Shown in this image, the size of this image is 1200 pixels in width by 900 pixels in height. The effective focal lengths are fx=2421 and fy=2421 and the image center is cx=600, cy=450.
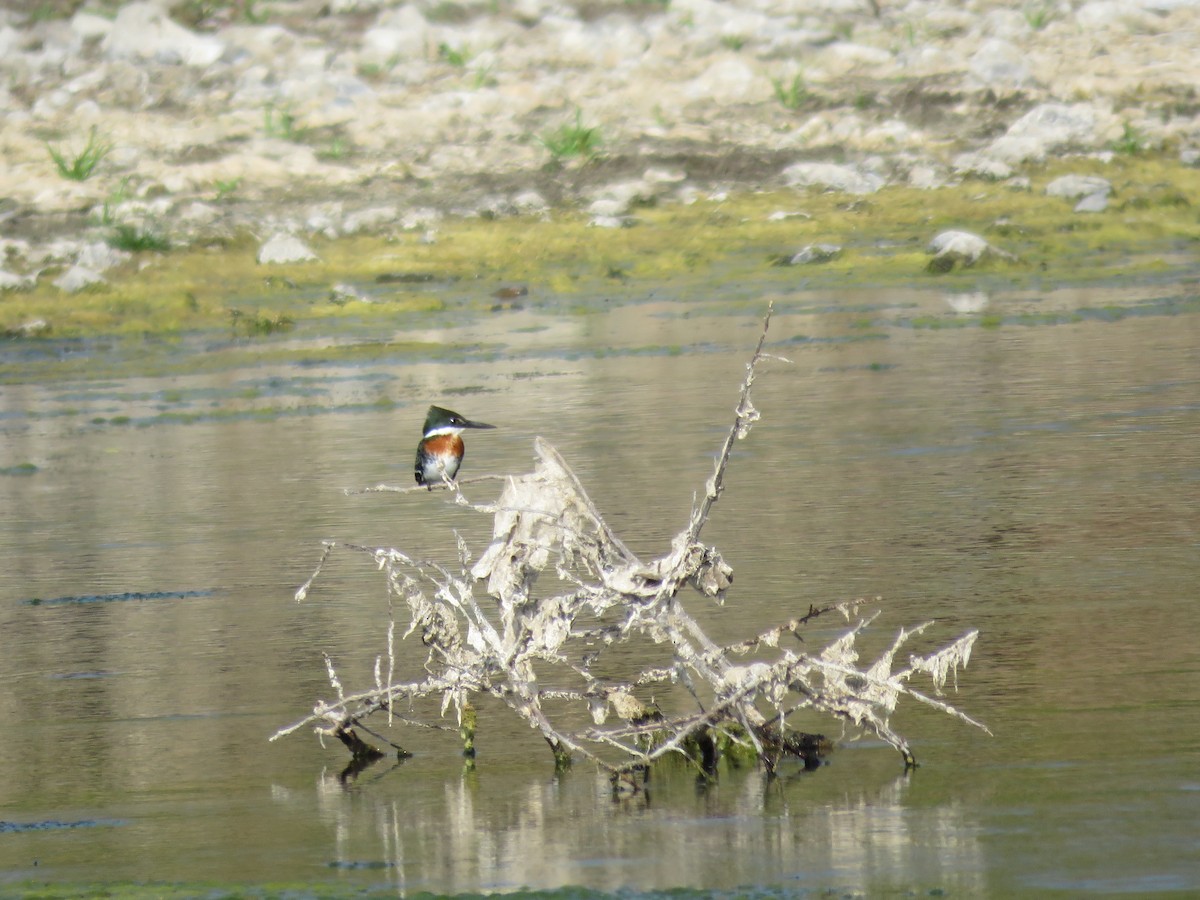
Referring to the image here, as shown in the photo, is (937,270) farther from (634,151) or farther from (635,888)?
(635,888)

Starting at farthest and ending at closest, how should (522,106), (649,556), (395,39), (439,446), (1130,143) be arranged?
1. (395,39)
2. (522,106)
3. (1130,143)
4. (439,446)
5. (649,556)

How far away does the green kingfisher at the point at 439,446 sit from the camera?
29.1ft

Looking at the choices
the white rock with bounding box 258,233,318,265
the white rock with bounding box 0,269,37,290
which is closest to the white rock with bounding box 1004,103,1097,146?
the white rock with bounding box 258,233,318,265

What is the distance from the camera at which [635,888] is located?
4.86m

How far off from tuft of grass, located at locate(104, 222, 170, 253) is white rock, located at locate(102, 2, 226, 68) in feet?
19.2

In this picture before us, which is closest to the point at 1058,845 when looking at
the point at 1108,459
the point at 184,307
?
the point at 1108,459

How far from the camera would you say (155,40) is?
2778cm

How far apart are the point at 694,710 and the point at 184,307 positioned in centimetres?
1422

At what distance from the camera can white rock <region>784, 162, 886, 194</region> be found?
22.4m

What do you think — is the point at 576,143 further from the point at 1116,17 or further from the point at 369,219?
the point at 1116,17

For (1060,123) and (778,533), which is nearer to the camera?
(778,533)

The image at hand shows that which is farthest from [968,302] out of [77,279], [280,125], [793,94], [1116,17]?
[1116,17]

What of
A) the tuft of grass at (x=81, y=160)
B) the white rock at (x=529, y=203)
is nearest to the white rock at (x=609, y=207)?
the white rock at (x=529, y=203)

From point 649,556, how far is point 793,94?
16.7 meters
